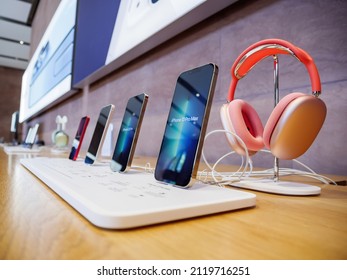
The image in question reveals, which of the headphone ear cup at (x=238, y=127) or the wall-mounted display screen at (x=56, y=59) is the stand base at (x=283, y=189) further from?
the wall-mounted display screen at (x=56, y=59)

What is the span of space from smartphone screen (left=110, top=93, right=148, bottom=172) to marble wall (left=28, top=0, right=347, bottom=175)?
40 centimetres

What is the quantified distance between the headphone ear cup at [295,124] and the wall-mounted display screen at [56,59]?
2065 mm

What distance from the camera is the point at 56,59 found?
8.50 ft

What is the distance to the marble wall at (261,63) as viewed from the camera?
616mm

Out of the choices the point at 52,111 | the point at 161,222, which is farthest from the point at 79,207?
the point at 52,111

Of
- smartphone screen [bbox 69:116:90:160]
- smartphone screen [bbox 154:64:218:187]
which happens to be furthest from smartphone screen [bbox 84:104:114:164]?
smartphone screen [bbox 154:64:218:187]

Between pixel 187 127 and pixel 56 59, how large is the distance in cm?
267

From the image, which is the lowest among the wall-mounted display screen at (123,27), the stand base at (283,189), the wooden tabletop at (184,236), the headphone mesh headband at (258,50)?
the wooden tabletop at (184,236)

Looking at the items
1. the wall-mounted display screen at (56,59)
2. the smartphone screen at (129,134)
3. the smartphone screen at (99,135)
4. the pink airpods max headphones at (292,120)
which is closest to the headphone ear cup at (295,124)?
the pink airpods max headphones at (292,120)

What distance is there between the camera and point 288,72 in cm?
71

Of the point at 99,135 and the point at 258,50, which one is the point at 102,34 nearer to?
the point at 99,135

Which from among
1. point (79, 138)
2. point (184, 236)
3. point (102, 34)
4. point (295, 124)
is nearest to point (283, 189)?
point (295, 124)
